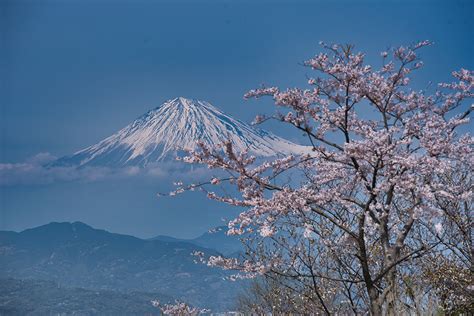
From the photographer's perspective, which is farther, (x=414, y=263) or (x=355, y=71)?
(x=414, y=263)

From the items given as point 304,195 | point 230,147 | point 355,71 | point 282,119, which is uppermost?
point 355,71

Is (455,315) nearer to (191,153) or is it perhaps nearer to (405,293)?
(405,293)

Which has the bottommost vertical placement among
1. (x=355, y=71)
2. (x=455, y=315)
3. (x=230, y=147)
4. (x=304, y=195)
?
(x=455, y=315)

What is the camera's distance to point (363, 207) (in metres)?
7.62

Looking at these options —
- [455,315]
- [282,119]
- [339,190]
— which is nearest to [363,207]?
[339,190]

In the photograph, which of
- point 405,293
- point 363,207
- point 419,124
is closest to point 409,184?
point 363,207

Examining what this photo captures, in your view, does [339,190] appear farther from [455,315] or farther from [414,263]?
[455,315]

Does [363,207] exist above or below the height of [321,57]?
below

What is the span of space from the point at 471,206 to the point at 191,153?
724cm

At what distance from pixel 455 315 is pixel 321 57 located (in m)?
8.36

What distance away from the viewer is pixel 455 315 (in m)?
13.2

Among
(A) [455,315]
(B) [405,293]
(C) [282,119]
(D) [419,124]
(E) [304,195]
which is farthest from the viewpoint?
(A) [455,315]

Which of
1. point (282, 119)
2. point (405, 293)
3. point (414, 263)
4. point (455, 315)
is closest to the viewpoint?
point (282, 119)

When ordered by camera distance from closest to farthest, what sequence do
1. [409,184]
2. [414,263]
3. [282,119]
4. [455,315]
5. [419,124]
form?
1. [409,184]
2. [282,119]
3. [419,124]
4. [414,263]
5. [455,315]
